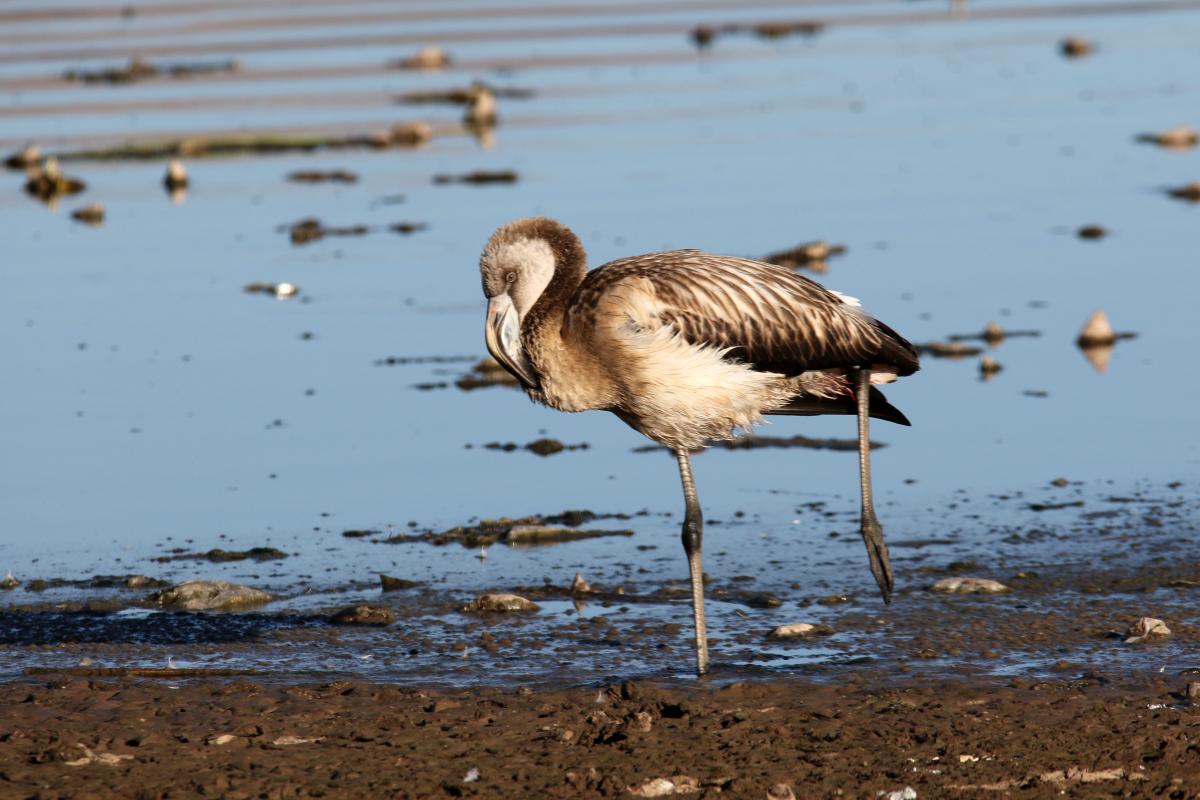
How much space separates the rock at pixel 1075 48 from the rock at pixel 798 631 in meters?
19.7

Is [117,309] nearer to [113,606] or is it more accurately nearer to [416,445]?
[416,445]

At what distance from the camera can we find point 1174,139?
18.9 meters

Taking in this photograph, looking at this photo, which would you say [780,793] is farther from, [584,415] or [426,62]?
[426,62]

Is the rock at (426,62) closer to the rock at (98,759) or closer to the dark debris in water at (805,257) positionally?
the dark debris in water at (805,257)

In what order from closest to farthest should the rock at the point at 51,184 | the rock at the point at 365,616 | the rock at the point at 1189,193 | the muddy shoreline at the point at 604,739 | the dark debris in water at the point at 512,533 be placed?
the muddy shoreline at the point at 604,739, the rock at the point at 365,616, the dark debris in water at the point at 512,533, the rock at the point at 1189,193, the rock at the point at 51,184

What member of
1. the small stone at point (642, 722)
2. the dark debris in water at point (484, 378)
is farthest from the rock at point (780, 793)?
the dark debris in water at point (484, 378)

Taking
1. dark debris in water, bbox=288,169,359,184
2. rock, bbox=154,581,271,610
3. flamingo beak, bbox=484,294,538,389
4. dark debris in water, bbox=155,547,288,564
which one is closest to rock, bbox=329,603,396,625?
rock, bbox=154,581,271,610

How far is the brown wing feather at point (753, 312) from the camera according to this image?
7414mm

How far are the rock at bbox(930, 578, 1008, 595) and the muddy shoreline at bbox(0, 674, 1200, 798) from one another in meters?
1.19

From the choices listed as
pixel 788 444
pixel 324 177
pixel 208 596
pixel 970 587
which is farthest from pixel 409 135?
pixel 970 587

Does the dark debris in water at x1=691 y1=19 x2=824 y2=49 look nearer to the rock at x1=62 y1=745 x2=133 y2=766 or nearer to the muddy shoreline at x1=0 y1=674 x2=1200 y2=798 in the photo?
the muddy shoreline at x1=0 y1=674 x2=1200 y2=798

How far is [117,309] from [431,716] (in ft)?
25.6

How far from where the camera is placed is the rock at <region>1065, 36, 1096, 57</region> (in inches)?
1027

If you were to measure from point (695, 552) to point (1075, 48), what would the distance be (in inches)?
795
